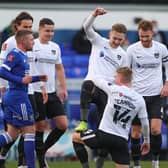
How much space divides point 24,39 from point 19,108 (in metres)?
0.94

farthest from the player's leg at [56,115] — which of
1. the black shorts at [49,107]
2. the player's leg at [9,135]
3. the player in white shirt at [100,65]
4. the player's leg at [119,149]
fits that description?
the player's leg at [119,149]

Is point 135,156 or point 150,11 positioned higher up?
point 150,11

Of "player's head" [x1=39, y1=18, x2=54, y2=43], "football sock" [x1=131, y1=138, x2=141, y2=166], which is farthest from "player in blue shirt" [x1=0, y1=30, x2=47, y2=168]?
"football sock" [x1=131, y1=138, x2=141, y2=166]

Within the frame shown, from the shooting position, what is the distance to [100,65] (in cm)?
1554

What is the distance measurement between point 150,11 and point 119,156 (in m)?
10.6

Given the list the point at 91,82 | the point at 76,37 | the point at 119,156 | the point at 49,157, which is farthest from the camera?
the point at 76,37

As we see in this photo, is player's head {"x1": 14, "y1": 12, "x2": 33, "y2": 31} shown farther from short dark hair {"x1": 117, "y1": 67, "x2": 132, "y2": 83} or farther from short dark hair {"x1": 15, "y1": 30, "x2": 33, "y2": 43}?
short dark hair {"x1": 117, "y1": 67, "x2": 132, "y2": 83}

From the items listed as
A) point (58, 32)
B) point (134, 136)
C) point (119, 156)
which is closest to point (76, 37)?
point (58, 32)

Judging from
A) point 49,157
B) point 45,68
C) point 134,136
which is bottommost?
point 49,157

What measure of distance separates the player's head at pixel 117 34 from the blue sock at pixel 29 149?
203 cm

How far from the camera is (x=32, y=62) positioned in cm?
1582

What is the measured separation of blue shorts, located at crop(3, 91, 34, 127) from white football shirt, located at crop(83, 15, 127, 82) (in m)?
1.47

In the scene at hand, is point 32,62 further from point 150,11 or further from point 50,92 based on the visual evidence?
point 150,11

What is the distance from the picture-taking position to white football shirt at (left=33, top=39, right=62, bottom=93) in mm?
15836
